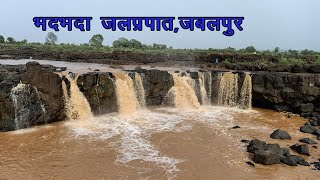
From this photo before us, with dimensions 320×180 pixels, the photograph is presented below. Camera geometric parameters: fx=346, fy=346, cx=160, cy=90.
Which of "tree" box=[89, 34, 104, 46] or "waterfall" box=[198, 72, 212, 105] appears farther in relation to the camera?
"tree" box=[89, 34, 104, 46]

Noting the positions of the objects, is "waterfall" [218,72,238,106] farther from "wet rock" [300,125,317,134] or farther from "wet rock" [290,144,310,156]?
"wet rock" [290,144,310,156]

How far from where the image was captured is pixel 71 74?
18.3m

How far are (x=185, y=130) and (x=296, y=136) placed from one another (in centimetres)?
522

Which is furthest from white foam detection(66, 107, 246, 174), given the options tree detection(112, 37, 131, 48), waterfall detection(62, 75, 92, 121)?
tree detection(112, 37, 131, 48)

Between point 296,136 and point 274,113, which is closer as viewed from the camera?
point 296,136

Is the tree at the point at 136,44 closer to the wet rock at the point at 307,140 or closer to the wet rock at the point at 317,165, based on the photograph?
the wet rock at the point at 307,140

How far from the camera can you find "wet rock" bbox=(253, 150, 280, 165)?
12523mm

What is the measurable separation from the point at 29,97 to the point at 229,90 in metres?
12.1

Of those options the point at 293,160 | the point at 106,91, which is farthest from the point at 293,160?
the point at 106,91

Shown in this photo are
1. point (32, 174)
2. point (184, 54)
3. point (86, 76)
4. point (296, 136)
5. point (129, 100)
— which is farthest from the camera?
point (184, 54)

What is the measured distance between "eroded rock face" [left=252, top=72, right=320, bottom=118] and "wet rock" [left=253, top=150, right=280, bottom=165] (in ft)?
28.9

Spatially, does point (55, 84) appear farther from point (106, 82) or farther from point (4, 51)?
point (4, 51)

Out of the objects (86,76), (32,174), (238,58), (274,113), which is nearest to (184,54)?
(238,58)

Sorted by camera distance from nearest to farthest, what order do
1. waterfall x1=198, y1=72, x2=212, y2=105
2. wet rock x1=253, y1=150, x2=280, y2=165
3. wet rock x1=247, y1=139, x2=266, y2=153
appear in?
wet rock x1=253, y1=150, x2=280, y2=165, wet rock x1=247, y1=139, x2=266, y2=153, waterfall x1=198, y1=72, x2=212, y2=105
